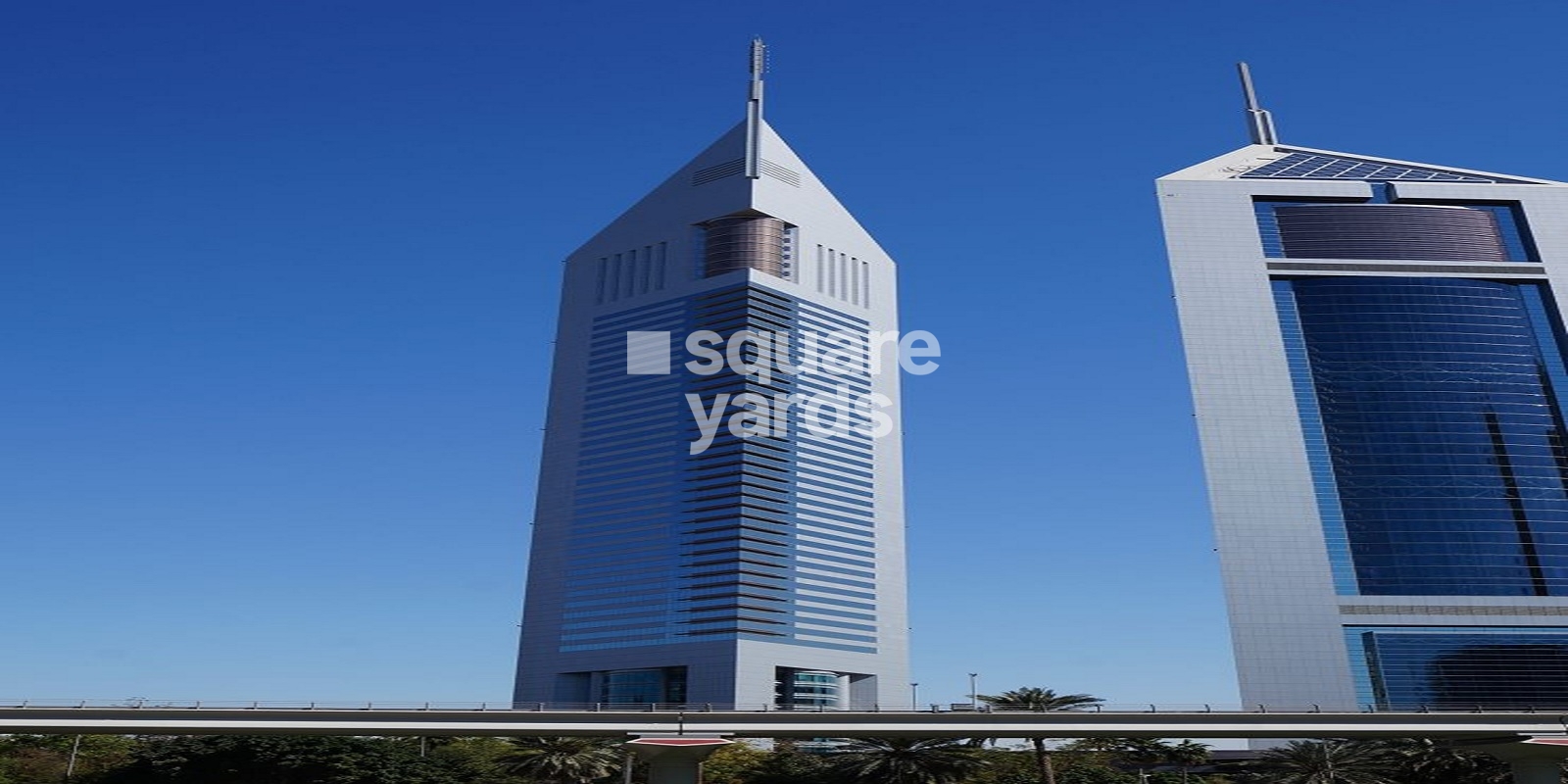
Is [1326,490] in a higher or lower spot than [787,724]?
higher

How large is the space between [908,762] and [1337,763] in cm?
3590

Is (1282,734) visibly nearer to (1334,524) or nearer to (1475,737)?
(1475,737)

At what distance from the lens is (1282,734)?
253 ft

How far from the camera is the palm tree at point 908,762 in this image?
289ft

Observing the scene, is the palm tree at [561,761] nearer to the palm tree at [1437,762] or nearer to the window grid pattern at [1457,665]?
the palm tree at [1437,762]

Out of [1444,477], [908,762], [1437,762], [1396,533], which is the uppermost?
[1444,477]

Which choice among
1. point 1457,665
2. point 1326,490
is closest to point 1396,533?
point 1326,490

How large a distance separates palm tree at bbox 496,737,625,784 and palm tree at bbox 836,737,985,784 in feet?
65.5

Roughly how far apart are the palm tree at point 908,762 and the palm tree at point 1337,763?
87.2 feet

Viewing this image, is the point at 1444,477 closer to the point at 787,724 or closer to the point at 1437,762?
the point at 1437,762

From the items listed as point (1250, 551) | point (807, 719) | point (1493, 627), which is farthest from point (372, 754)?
point (1493, 627)

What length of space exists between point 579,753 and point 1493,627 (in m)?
155

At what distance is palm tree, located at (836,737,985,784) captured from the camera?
289 feet

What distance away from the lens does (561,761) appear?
92.7m
